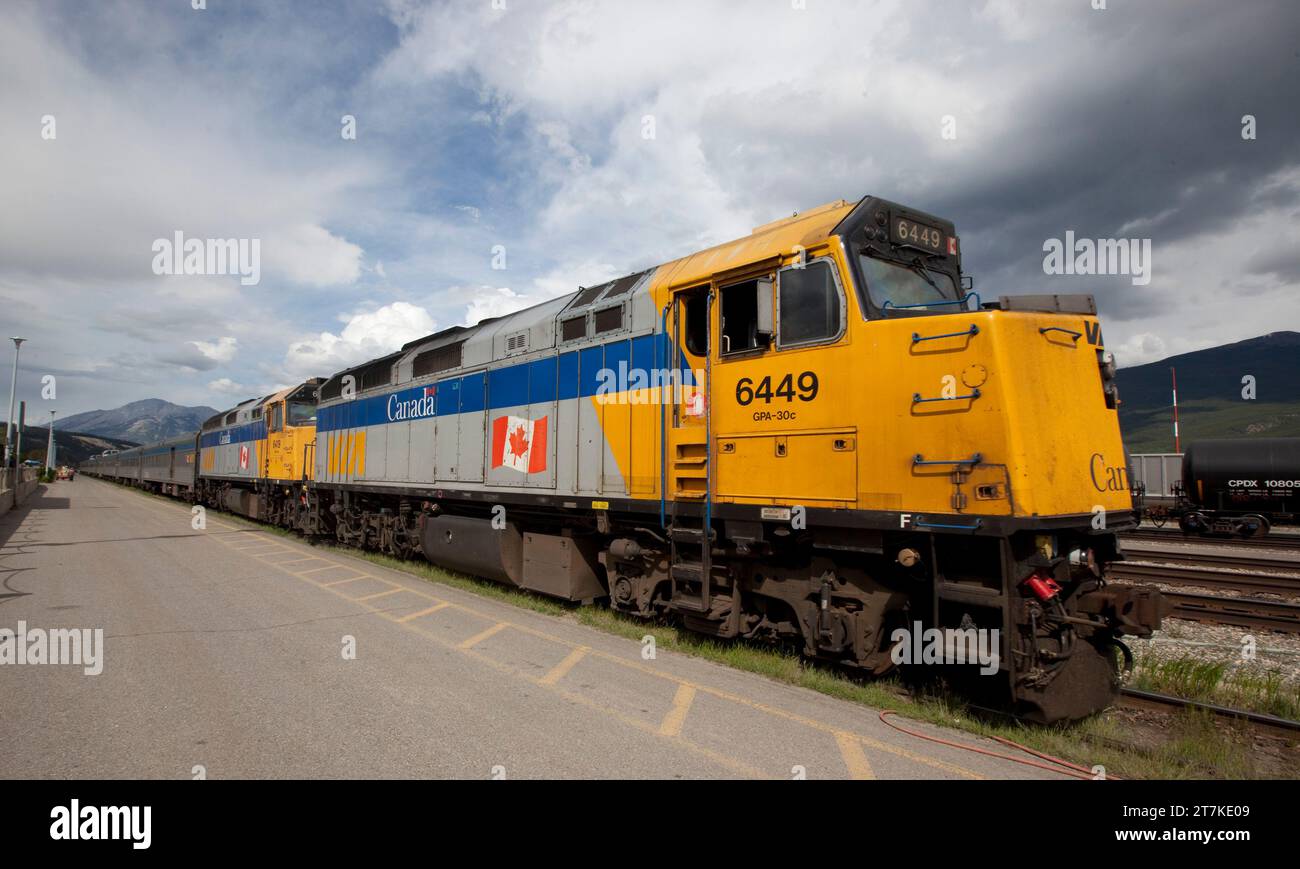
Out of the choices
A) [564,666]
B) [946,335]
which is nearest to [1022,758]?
[946,335]

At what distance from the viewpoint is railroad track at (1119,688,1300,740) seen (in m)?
5.16

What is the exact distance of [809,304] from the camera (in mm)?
5938

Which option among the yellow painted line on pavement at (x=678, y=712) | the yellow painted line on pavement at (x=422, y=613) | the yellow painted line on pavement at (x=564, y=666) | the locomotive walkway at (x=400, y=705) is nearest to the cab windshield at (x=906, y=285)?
the locomotive walkway at (x=400, y=705)

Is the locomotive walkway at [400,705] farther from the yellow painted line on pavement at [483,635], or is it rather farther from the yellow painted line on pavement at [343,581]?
the yellow painted line on pavement at [343,581]

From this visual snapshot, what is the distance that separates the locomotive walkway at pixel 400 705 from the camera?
14.4 feet

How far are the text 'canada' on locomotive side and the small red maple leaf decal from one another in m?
0.06

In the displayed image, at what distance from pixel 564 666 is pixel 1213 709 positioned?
5.70 metres

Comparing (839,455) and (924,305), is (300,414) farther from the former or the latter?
(924,305)

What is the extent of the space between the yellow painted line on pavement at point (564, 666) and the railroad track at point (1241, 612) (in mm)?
7486

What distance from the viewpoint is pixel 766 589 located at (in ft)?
20.9

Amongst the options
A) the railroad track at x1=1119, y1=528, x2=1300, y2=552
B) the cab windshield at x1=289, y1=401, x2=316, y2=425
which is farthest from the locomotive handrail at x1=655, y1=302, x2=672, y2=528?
the cab windshield at x1=289, y1=401, x2=316, y2=425

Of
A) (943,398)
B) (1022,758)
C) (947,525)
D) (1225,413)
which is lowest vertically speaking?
(1022,758)
